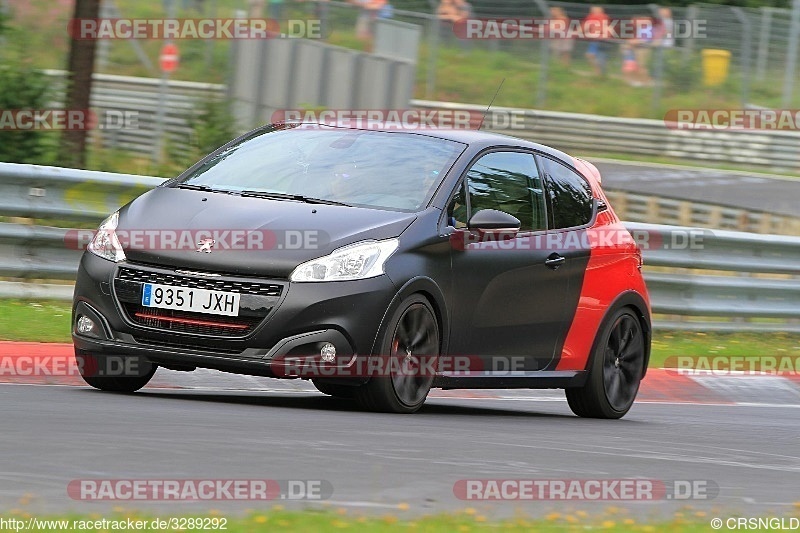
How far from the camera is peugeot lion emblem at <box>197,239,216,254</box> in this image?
843 cm

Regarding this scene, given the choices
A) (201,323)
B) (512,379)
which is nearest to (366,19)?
(512,379)

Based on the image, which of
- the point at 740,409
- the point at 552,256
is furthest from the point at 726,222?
the point at 552,256

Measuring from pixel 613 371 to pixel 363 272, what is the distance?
292cm

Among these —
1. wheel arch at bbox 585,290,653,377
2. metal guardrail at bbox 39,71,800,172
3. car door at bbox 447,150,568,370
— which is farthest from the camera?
metal guardrail at bbox 39,71,800,172

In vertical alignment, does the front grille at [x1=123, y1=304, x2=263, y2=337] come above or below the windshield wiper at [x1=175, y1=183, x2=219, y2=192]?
below

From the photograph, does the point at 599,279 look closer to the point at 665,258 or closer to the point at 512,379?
the point at 512,379

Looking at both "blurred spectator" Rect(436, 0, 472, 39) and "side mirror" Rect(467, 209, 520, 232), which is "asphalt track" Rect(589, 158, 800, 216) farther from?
"side mirror" Rect(467, 209, 520, 232)

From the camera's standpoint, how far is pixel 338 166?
941 cm

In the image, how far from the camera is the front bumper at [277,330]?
8367mm

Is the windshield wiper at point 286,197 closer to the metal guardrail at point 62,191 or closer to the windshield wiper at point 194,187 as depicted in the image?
the windshield wiper at point 194,187

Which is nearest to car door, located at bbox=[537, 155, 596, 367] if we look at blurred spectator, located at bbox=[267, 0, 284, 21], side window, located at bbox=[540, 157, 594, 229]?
side window, located at bbox=[540, 157, 594, 229]

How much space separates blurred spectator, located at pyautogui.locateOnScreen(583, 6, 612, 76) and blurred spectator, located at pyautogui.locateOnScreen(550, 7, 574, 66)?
1.12 ft

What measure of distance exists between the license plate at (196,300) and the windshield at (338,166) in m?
0.93

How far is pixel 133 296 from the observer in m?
8.59
